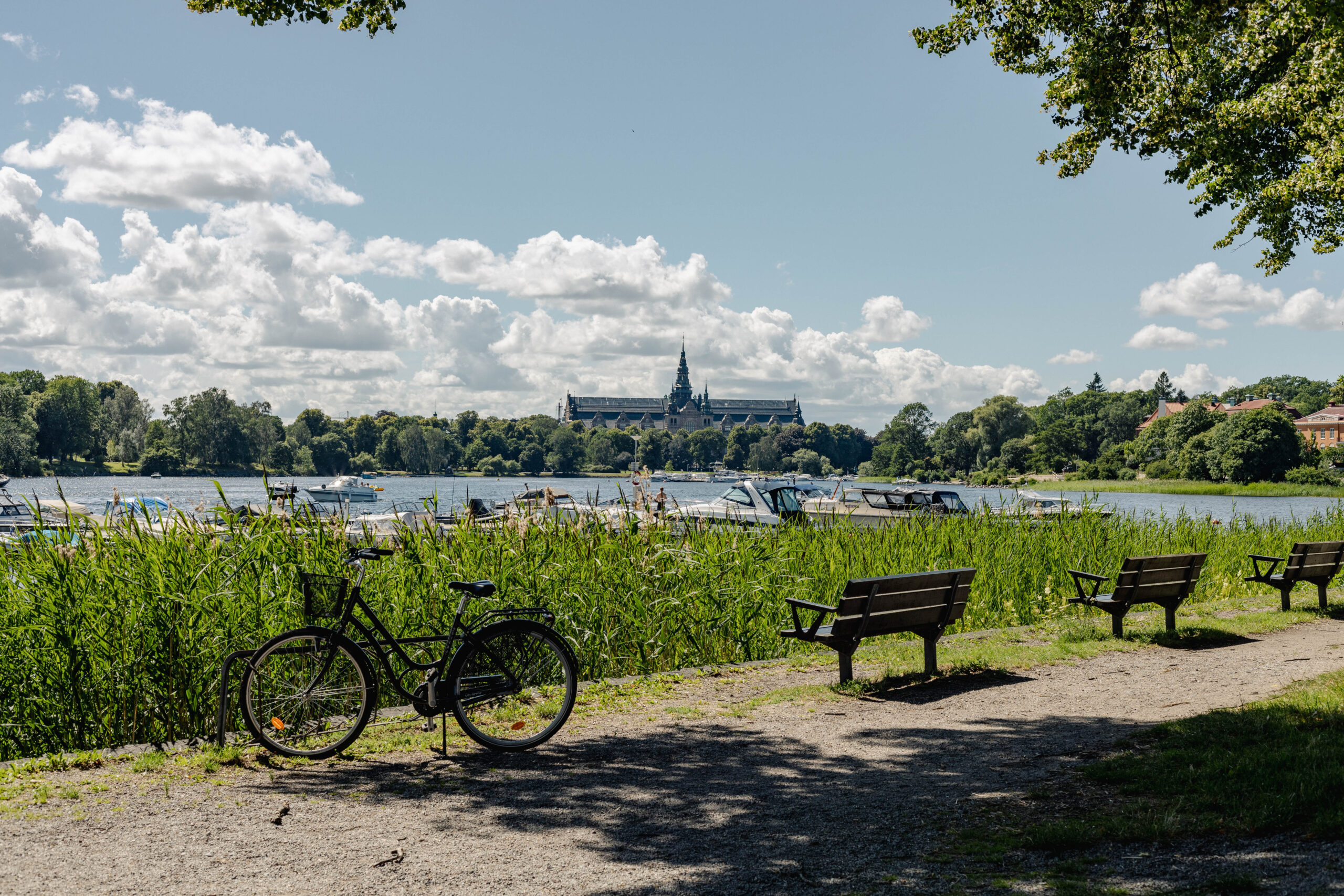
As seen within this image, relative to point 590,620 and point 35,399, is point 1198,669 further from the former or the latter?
point 35,399

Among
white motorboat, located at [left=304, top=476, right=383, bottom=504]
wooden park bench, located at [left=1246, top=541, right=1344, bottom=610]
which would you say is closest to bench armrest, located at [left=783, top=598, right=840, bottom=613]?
wooden park bench, located at [left=1246, top=541, right=1344, bottom=610]

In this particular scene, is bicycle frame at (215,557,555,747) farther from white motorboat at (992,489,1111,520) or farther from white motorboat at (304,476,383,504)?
white motorboat at (304,476,383,504)

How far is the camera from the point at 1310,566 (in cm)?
1011

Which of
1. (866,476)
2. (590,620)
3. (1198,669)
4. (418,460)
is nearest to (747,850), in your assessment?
(590,620)

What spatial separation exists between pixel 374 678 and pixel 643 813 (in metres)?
1.61

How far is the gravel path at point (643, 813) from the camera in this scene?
3.35 m

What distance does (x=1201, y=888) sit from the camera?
301cm

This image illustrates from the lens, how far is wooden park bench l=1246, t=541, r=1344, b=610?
9984 mm

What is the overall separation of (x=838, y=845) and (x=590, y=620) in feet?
12.8

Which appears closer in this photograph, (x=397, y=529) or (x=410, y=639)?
(x=410, y=639)

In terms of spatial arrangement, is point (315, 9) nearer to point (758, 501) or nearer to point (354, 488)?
point (758, 501)

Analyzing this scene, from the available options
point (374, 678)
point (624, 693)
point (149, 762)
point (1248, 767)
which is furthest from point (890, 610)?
point (149, 762)

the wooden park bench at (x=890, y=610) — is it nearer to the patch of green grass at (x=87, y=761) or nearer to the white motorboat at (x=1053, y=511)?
the patch of green grass at (x=87, y=761)

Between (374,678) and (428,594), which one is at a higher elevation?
(428,594)
